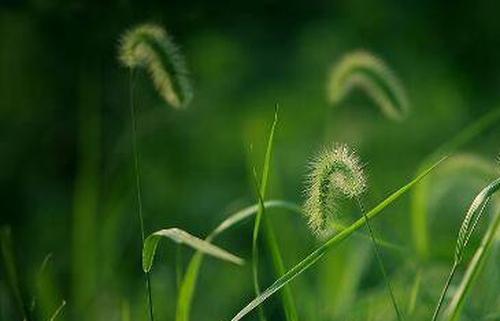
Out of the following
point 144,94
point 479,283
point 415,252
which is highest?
point 144,94

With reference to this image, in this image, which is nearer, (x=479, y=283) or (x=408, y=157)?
(x=479, y=283)

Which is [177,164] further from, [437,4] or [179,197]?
[437,4]

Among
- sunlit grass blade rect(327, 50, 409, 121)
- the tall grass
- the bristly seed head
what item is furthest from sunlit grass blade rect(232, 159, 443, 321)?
sunlit grass blade rect(327, 50, 409, 121)

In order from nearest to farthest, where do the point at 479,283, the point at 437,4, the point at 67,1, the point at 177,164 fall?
the point at 479,283 → the point at 67,1 → the point at 177,164 → the point at 437,4

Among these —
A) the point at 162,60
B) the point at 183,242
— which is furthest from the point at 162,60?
the point at 183,242

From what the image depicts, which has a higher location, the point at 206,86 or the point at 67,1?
the point at 67,1

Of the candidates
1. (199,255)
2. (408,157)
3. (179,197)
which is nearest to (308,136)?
(408,157)

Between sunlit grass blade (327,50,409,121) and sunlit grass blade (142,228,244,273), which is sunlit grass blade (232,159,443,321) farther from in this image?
sunlit grass blade (327,50,409,121)

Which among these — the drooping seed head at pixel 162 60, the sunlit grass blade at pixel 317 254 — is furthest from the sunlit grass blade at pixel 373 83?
the sunlit grass blade at pixel 317 254
